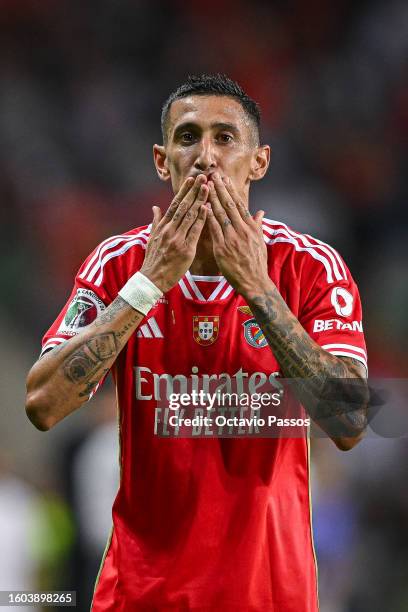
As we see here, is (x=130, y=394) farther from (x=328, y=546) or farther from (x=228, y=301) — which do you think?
(x=328, y=546)

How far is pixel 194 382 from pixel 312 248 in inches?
23.3

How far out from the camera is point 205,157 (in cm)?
265

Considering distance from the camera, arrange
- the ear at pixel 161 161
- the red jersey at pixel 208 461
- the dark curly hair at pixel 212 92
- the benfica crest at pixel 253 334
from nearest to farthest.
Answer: the red jersey at pixel 208 461
the benfica crest at pixel 253 334
the dark curly hair at pixel 212 92
the ear at pixel 161 161

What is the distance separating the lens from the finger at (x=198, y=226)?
2.52m

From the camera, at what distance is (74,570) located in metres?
3.67

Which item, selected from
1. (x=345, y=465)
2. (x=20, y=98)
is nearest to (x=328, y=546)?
(x=345, y=465)

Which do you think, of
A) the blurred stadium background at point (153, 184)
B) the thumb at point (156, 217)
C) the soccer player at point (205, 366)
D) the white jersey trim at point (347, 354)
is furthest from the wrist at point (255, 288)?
the blurred stadium background at point (153, 184)

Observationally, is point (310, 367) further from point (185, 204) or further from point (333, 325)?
point (185, 204)

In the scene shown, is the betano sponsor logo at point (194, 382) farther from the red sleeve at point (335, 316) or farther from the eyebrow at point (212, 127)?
the eyebrow at point (212, 127)

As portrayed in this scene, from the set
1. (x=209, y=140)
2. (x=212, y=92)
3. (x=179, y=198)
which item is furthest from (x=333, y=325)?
(x=212, y=92)

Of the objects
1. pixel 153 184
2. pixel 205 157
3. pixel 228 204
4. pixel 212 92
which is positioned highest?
pixel 153 184

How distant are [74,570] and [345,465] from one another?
1.35 m

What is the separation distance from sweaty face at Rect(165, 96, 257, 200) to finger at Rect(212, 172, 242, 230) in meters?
0.08

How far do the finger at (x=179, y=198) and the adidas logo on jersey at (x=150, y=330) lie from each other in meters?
0.33
